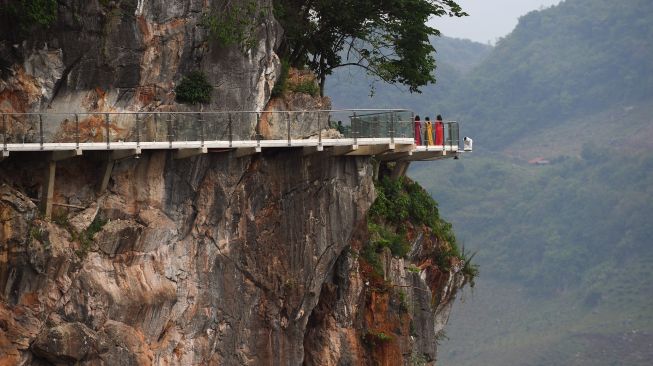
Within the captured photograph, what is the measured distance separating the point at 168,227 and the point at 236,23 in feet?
16.9

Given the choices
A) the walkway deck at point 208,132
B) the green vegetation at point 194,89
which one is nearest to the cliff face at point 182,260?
the walkway deck at point 208,132

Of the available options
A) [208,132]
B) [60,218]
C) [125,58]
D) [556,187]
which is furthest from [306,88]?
[556,187]

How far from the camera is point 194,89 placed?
43188 millimetres

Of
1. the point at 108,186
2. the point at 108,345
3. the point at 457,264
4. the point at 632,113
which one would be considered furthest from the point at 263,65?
the point at 632,113

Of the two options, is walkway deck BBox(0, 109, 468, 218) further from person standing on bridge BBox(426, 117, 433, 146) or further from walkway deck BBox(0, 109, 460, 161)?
person standing on bridge BBox(426, 117, 433, 146)

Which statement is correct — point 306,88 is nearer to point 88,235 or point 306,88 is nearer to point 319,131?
point 319,131

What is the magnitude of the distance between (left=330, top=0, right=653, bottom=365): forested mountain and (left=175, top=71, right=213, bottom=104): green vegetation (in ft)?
218

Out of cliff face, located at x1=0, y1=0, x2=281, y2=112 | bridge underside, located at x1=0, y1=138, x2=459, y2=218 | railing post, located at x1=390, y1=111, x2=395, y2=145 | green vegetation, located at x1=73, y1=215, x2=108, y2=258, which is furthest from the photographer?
railing post, located at x1=390, y1=111, x2=395, y2=145

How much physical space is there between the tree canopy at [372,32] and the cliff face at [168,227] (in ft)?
16.4

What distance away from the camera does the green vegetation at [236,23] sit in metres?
43.1

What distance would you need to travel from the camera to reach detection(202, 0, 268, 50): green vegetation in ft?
141

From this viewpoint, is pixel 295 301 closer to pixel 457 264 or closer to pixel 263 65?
pixel 263 65

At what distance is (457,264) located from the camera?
184ft

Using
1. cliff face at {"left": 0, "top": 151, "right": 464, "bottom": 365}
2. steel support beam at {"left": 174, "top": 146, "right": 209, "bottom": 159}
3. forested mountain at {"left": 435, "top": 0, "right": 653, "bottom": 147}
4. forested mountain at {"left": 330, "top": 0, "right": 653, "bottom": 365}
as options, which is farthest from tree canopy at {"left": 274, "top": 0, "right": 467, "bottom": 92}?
forested mountain at {"left": 435, "top": 0, "right": 653, "bottom": 147}
